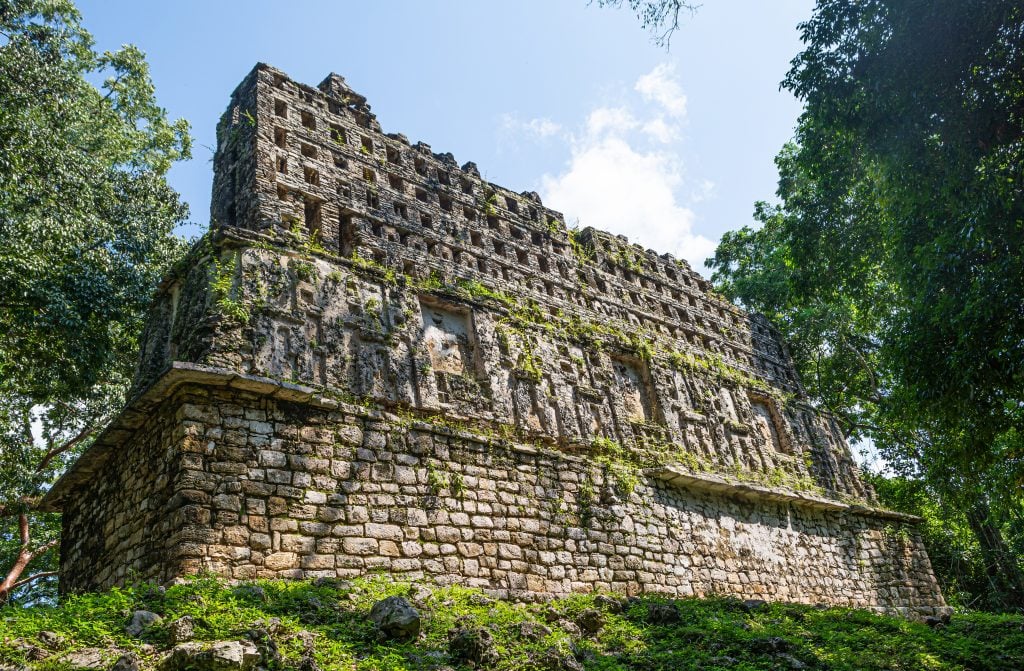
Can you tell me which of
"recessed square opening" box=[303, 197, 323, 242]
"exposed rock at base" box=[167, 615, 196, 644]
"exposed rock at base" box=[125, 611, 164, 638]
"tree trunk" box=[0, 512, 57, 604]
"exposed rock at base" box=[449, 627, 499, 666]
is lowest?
"exposed rock at base" box=[449, 627, 499, 666]

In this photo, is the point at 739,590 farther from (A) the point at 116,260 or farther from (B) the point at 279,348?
(A) the point at 116,260

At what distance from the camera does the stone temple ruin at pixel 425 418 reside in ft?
24.2

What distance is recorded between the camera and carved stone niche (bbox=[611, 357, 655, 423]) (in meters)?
Answer: 12.8

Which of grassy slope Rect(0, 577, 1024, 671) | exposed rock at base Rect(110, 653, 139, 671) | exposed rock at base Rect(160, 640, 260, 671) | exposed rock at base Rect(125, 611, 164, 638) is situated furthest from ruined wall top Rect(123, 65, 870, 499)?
exposed rock at base Rect(160, 640, 260, 671)

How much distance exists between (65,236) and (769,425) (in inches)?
606

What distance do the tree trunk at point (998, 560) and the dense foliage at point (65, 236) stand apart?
22.4 m

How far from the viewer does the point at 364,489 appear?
A: 7.91m

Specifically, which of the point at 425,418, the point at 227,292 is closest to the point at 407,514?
the point at 425,418

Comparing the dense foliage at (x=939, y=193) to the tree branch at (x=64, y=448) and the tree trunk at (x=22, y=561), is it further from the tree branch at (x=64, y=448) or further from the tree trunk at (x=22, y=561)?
the tree trunk at (x=22, y=561)

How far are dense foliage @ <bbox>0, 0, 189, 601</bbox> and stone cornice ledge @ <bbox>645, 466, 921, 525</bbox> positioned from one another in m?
10.8

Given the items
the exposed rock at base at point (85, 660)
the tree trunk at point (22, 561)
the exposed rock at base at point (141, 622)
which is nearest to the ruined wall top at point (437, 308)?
the exposed rock at base at point (141, 622)

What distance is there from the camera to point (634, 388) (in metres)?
13.3

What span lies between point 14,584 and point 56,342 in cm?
626

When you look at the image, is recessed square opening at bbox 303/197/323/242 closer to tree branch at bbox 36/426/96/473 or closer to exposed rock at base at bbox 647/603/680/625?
exposed rock at base at bbox 647/603/680/625
